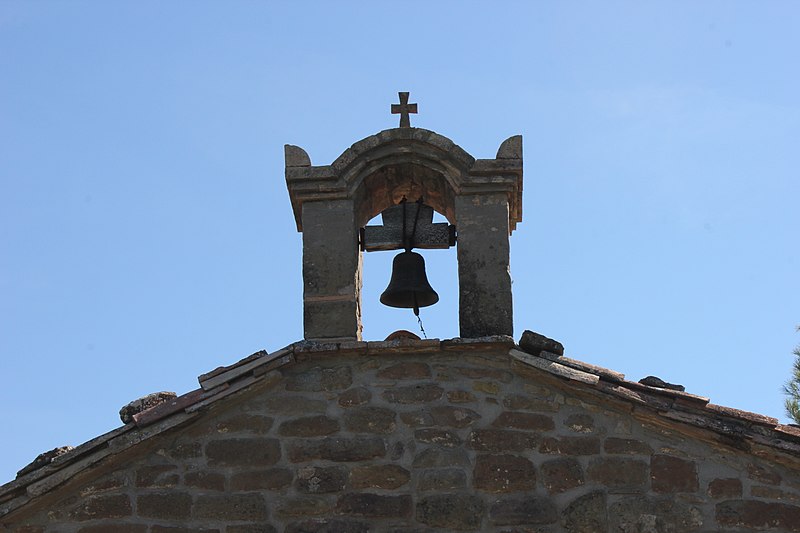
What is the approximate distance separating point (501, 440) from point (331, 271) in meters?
1.63

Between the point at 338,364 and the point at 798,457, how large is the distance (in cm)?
280

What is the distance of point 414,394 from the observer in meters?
9.12

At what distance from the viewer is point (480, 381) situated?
9.16 meters

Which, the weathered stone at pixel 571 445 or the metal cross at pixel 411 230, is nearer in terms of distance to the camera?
the weathered stone at pixel 571 445

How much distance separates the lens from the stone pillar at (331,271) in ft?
31.2

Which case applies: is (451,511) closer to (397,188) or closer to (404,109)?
(397,188)

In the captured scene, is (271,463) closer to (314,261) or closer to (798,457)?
(314,261)

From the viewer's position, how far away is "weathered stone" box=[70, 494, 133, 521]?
882cm

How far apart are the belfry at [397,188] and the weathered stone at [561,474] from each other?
0.99 metres

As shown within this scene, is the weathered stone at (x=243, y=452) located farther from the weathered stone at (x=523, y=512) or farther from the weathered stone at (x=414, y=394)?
the weathered stone at (x=523, y=512)

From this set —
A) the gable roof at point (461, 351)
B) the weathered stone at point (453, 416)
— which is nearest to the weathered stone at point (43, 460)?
the gable roof at point (461, 351)

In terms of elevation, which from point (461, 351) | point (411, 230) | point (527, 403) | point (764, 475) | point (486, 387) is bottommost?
point (764, 475)

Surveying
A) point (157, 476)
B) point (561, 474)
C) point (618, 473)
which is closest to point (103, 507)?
point (157, 476)

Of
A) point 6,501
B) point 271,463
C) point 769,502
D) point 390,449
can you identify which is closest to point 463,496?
point 390,449
